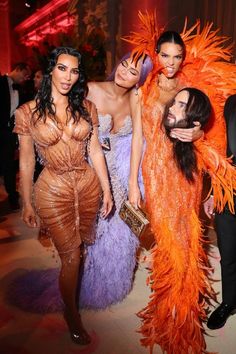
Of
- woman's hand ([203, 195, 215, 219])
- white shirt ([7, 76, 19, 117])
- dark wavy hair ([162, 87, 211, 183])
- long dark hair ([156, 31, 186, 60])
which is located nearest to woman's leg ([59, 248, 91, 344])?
dark wavy hair ([162, 87, 211, 183])

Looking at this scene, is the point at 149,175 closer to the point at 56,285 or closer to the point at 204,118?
the point at 204,118

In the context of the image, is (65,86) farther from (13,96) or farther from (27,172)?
(13,96)

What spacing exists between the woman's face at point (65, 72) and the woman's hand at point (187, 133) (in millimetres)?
565

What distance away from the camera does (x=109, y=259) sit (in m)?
2.52

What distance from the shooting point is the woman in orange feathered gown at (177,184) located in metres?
1.96

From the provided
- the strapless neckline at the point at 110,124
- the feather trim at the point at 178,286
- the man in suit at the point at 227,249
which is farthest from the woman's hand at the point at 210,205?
the strapless neckline at the point at 110,124

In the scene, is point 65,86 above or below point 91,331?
above

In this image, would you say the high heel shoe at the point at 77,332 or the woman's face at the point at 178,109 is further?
the high heel shoe at the point at 77,332

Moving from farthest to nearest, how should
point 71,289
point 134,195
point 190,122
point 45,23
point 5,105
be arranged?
point 45,23, point 5,105, point 134,195, point 71,289, point 190,122

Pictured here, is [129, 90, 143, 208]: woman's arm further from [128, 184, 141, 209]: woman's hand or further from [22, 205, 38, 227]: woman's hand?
[22, 205, 38, 227]: woman's hand

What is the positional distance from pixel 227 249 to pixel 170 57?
3.82ft

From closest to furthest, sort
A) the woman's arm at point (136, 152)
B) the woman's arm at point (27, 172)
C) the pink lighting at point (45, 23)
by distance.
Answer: the woman's arm at point (27, 172) → the woman's arm at point (136, 152) → the pink lighting at point (45, 23)

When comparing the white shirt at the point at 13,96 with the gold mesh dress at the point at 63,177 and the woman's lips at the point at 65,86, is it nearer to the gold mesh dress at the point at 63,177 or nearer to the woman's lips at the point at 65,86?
the gold mesh dress at the point at 63,177

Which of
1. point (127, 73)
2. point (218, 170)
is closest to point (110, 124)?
point (127, 73)
